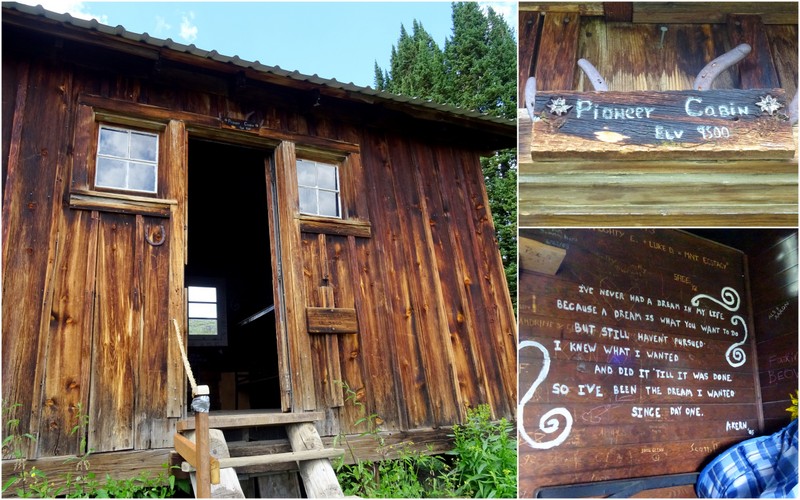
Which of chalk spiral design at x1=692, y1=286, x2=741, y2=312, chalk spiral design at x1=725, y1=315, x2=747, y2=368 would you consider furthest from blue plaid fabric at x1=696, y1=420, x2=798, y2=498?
chalk spiral design at x1=692, y1=286, x2=741, y2=312

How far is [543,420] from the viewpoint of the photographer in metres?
2.95

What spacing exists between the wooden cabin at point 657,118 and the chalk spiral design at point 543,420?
66 centimetres

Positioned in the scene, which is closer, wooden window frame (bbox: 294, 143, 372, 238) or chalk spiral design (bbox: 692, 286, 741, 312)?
chalk spiral design (bbox: 692, 286, 741, 312)

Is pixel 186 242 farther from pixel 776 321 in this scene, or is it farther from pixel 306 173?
pixel 776 321

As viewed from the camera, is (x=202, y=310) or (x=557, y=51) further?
(x=202, y=310)

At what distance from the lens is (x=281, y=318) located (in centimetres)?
532

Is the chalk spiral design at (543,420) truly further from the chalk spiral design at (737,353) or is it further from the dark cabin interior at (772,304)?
the dark cabin interior at (772,304)

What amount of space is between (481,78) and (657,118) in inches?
722

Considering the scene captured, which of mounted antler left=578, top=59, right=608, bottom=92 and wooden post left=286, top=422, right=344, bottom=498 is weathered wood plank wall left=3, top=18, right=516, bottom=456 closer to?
wooden post left=286, top=422, right=344, bottom=498

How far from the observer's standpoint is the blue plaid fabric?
3189 millimetres

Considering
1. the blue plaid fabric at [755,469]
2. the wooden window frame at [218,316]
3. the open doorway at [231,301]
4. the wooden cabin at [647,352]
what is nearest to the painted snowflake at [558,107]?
the wooden cabin at [647,352]

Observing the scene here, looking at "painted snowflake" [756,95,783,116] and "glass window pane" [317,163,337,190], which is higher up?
"glass window pane" [317,163,337,190]

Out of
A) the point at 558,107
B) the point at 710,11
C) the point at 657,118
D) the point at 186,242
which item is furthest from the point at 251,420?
the point at 710,11

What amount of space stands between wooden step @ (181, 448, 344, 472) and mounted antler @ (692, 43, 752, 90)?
10.4ft
